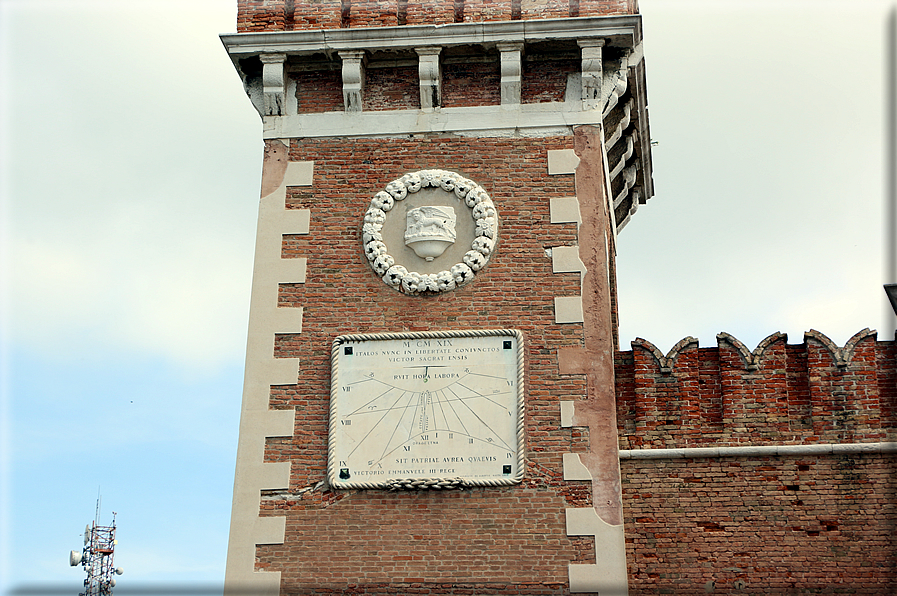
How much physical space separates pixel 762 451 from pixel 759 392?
734 mm

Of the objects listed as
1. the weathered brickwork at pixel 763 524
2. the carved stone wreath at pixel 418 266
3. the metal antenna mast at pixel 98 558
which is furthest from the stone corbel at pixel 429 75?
the metal antenna mast at pixel 98 558

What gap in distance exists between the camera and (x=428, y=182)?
12555mm

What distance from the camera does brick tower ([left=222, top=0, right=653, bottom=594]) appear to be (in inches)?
434

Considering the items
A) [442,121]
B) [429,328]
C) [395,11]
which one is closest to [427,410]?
[429,328]

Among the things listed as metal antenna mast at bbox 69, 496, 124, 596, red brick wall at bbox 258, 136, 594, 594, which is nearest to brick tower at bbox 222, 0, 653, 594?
red brick wall at bbox 258, 136, 594, 594

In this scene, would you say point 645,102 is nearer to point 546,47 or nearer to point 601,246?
point 546,47

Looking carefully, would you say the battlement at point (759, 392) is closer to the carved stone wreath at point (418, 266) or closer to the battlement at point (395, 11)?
the carved stone wreath at point (418, 266)

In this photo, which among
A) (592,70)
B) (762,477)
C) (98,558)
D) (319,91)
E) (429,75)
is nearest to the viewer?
(762,477)

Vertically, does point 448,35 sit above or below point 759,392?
above

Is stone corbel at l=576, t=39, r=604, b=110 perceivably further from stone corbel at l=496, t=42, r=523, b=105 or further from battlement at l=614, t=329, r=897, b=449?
battlement at l=614, t=329, r=897, b=449

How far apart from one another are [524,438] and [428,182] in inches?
127

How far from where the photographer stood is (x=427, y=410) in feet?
37.4

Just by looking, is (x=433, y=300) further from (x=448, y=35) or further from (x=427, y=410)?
(x=448, y=35)

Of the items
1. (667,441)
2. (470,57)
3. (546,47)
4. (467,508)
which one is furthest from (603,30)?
(467,508)
